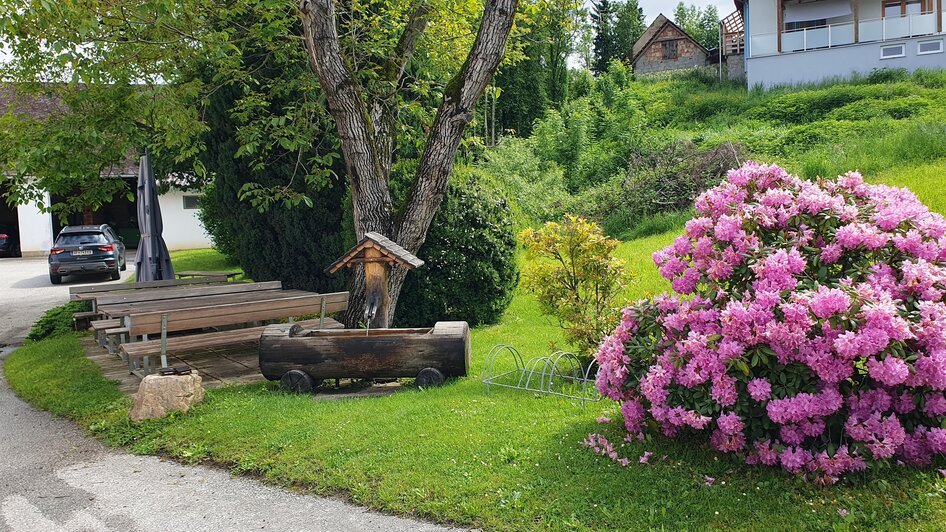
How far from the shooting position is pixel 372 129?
920 centimetres

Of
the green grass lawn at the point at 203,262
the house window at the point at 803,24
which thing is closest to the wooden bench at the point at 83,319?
the green grass lawn at the point at 203,262

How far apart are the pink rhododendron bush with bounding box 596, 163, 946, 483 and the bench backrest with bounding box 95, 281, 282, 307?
6.65 metres

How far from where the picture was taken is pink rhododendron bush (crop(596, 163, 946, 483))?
4238 mm

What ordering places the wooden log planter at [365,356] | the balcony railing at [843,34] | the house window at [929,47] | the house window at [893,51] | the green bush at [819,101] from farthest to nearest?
the house window at [893,51]
the balcony railing at [843,34]
the house window at [929,47]
the green bush at [819,101]
the wooden log planter at [365,356]

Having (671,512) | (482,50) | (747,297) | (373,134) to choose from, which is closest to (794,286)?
(747,297)

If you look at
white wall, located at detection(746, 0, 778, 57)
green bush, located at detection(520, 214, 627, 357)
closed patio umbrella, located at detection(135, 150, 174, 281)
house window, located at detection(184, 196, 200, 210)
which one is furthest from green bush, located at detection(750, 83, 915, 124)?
house window, located at detection(184, 196, 200, 210)

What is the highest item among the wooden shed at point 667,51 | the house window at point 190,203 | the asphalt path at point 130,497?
the wooden shed at point 667,51

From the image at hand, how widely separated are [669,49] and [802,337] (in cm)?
4445

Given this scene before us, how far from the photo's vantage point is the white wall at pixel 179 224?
1187 inches

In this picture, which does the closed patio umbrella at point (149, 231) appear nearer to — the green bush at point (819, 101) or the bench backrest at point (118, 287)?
the bench backrest at point (118, 287)

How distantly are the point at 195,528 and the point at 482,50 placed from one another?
19.4 feet

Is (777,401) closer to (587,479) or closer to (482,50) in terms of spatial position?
(587,479)

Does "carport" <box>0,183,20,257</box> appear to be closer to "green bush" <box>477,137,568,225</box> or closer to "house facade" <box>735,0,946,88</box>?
"green bush" <box>477,137,568,225</box>

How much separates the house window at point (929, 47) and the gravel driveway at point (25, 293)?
27482mm
